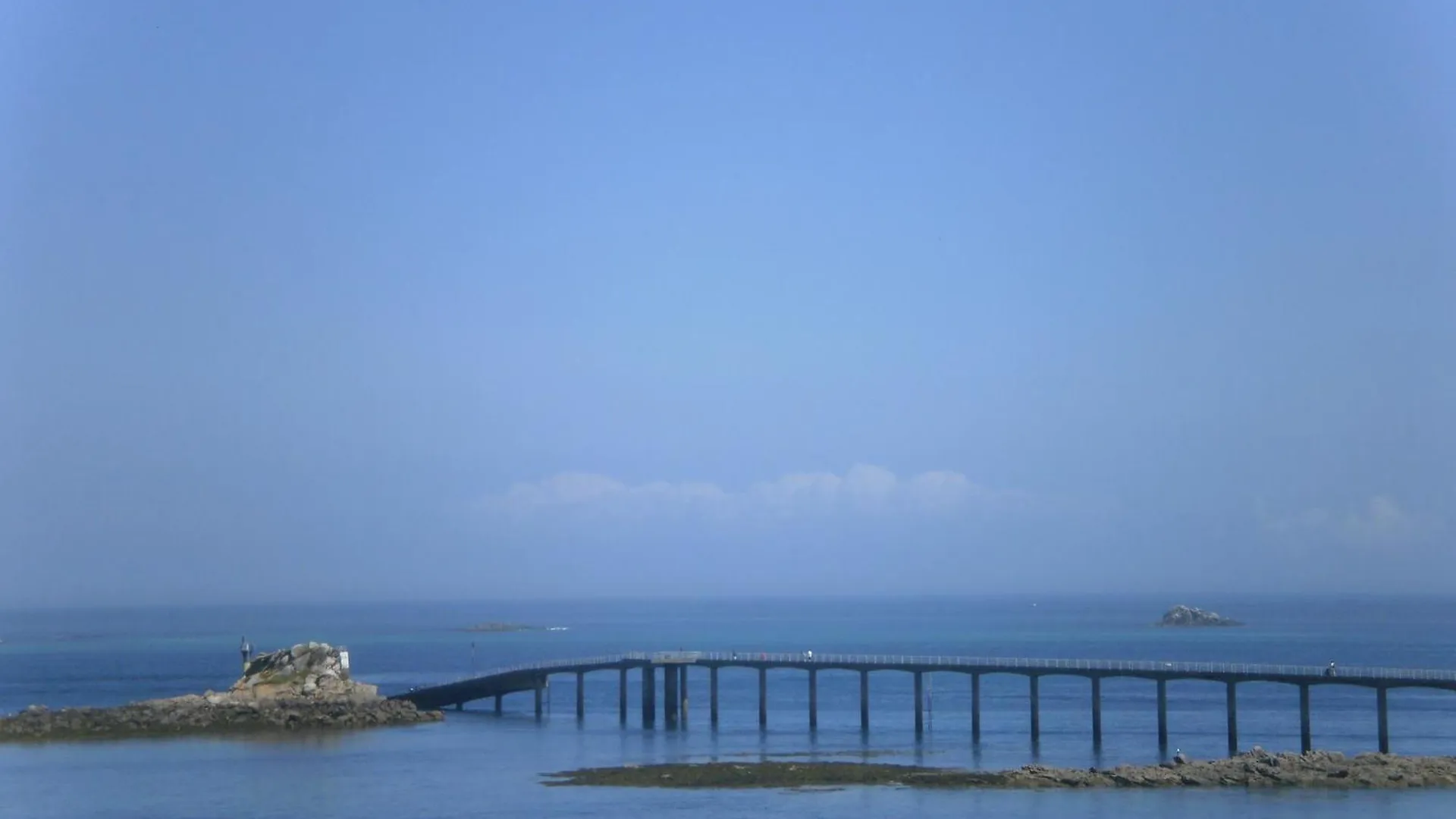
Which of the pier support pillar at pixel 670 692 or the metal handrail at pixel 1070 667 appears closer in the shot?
the metal handrail at pixel 1070 667

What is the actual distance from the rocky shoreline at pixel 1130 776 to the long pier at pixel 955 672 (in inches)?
220

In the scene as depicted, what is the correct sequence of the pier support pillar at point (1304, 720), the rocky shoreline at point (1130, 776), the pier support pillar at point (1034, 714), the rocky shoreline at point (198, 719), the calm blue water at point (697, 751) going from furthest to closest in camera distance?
1. the rocky shoreline at point (198, 719)
2. the pier support pillar at point (1034, 714)
3. the pier support pillar at point (1304, 720)
4. the rocky shoreline at point (1130, 776)
5. the calm blue water at point (697, 751)

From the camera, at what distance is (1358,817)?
171ft

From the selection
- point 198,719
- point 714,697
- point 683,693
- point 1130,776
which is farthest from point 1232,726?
point 198,719

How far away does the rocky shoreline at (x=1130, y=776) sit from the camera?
191 feet

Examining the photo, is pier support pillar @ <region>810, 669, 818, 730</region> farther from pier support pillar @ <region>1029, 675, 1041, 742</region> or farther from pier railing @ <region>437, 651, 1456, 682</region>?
pier support pillar @ <region>1029, 675, 1041, 742</region>

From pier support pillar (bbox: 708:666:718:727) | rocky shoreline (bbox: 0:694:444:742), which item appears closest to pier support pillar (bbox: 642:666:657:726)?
pier support pillar (bbox: 708:666:718:727)

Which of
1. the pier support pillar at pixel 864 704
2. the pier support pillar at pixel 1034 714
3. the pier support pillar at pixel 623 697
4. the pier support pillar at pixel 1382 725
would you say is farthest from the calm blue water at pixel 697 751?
the pier support pillar at pixel 1382 725

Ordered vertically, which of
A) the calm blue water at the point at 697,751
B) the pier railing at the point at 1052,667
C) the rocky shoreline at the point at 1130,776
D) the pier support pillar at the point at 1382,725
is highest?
the pier railing at the point at 1052,667

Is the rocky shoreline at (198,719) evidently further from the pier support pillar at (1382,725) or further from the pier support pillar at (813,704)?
the pier support pillar at (1382,725)

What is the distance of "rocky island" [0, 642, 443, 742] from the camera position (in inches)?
3209

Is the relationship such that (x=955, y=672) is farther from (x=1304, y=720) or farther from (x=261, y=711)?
(x=261, y=711)

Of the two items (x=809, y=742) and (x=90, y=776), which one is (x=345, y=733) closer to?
(x=90, y=776)

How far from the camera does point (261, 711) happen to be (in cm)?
8500
